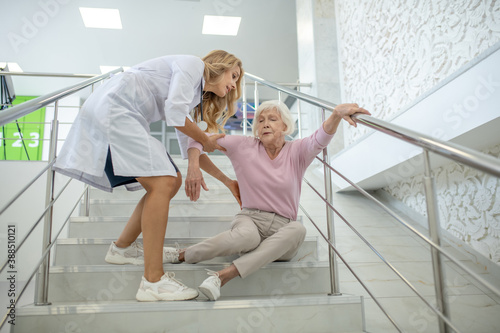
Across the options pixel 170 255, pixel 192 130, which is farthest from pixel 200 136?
pixel 170 255

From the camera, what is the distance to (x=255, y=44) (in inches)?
231

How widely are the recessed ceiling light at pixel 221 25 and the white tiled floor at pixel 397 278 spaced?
11.6 feet

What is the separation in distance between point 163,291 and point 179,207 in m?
0.99

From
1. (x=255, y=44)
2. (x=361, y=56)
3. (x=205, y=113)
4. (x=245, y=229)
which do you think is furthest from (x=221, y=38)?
(x=245, y=229)

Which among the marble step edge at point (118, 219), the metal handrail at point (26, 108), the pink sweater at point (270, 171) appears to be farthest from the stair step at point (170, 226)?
the metal handrail at point (26, 108)

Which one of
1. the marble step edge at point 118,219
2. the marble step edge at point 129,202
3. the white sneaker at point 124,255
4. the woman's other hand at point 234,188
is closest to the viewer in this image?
the white sneaker at point 124,255

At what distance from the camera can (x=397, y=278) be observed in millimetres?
1700

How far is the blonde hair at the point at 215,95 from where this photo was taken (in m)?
1.45

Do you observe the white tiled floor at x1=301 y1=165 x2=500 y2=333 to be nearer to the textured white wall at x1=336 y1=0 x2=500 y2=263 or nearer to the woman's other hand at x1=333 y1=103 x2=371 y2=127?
the textured white wall at x1=336 y1=0 x2=500 y2=263

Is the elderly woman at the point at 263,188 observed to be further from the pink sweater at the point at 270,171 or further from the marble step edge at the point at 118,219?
the marble step edge at the point at 118,219

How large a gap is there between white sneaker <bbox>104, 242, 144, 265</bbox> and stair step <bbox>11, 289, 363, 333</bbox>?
29cm

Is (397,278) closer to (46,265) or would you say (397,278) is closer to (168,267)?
(168,267)

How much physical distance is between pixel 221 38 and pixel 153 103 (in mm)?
4653

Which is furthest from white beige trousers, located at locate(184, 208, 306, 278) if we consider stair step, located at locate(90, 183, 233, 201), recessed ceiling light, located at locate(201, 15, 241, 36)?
recessed ceiling light, located at locate(201, 15, 241, 36)
